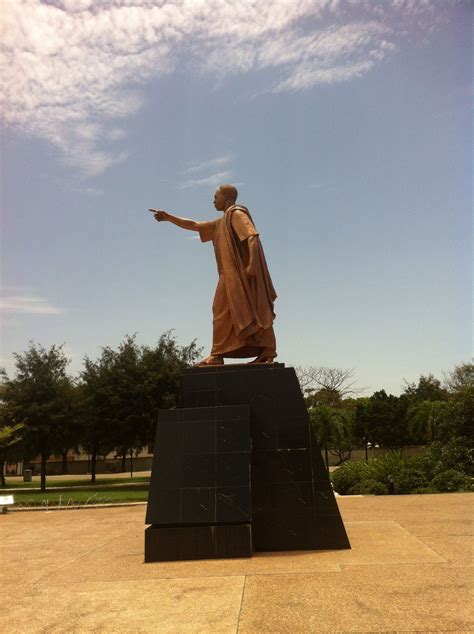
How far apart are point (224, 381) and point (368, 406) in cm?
3352

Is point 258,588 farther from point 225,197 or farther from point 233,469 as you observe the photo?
point 225,197

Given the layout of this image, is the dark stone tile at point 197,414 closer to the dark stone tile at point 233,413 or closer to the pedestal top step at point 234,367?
the dark stone tile at point 233,413

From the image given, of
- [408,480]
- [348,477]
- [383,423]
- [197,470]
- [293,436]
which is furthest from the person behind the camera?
[383,423]

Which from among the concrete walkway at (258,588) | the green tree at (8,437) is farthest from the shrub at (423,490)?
the green tree at (8,437)

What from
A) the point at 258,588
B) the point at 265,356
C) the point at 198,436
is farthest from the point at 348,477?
the point at 258,588

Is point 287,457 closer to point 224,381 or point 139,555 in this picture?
point 224,381

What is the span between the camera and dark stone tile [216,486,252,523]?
7.05 meters

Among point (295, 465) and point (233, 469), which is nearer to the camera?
point (233, 469)

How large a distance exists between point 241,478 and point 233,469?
16 cm

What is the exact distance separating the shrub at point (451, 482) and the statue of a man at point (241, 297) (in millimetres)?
8275

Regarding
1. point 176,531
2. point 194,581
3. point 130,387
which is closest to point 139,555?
point 176,531

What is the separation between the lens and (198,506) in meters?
7.18

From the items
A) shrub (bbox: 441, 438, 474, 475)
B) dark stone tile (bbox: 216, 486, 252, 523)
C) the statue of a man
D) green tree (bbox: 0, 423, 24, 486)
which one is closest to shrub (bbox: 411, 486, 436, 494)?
shrub (bbox: 441, 438, 474, 475)

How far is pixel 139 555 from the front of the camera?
7.61 metres
